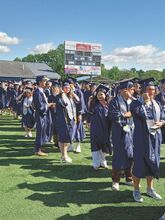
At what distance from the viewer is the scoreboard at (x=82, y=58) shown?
33.2 meters

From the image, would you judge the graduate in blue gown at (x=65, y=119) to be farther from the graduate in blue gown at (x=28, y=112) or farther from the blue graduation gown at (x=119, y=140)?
the graduate in blue gown at (x=28, y=112)

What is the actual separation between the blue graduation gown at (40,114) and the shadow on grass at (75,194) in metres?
2.63

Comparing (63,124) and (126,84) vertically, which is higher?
(126,84)

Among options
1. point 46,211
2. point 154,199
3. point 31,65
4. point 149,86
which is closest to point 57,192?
point 46,211

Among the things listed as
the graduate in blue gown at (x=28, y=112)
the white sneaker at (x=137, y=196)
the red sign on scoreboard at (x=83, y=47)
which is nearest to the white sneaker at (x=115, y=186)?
the white sneaker at (x=137, y=196)

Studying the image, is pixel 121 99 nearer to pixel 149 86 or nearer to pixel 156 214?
pixel 149 86

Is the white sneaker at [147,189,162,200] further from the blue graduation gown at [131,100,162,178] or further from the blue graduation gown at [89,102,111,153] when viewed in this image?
the blue graduation gown at [89,102,111,153]

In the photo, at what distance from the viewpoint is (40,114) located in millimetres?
9977

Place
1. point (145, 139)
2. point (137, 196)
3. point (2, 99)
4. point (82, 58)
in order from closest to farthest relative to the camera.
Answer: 1. point (145, 139)
2. point (137, 196)
3. point (2, 99)
4. point (82, 58)

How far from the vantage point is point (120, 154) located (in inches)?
269

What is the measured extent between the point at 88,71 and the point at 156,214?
94.7ft

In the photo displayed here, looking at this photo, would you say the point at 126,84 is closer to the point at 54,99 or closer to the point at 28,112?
the point at 54,99

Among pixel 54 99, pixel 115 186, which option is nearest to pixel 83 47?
pixel 54 99

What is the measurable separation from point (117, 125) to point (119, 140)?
0.87 ft
